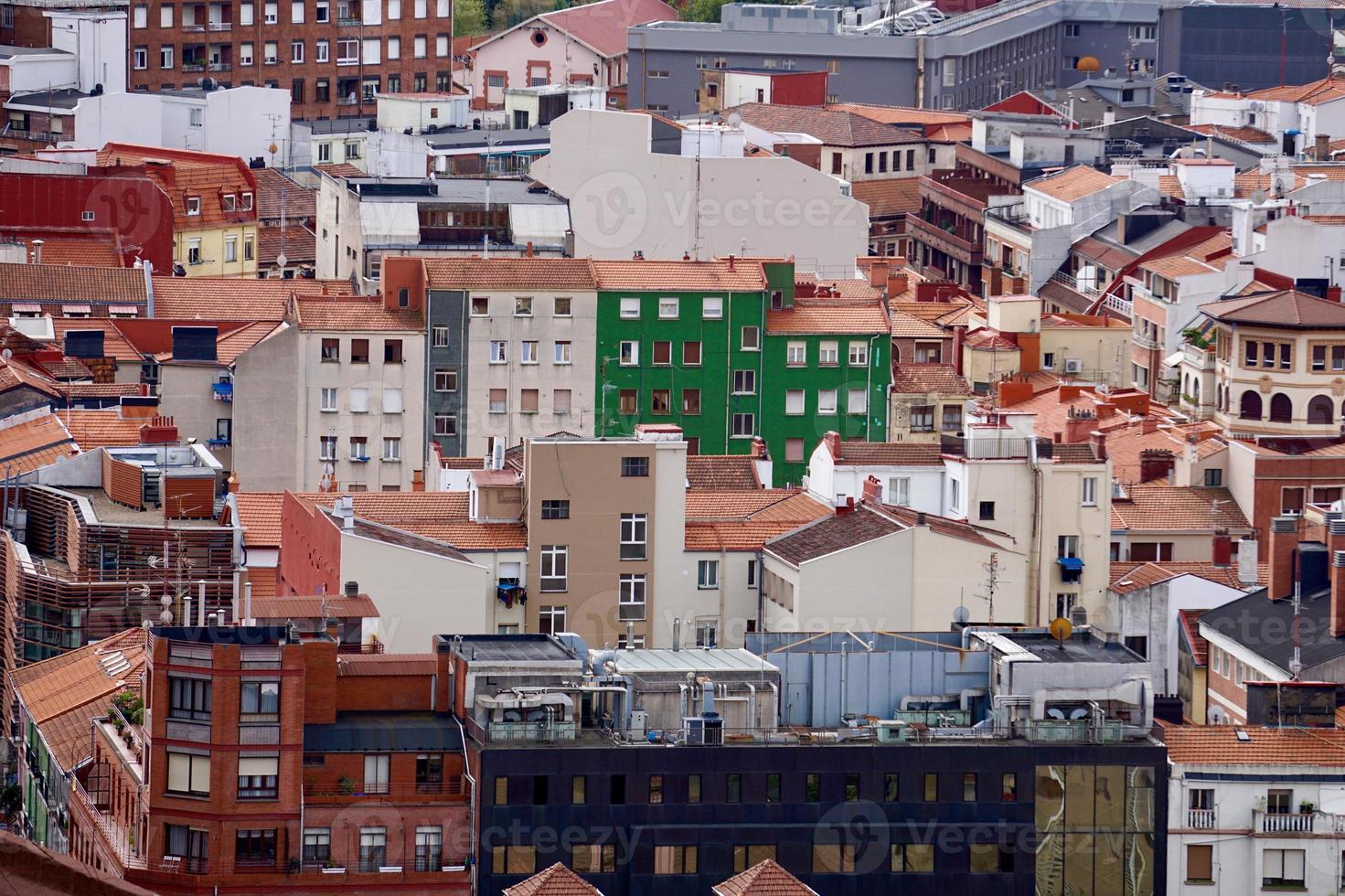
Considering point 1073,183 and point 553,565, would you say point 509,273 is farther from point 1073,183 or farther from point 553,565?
point 1073,183

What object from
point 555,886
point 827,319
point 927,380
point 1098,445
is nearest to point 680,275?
point 827,319

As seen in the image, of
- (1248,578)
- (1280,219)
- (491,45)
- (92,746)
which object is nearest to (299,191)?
(1280,219)

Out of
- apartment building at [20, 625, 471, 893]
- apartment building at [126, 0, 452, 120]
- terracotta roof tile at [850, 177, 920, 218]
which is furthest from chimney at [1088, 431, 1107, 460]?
apartment building at [126, 0, 452, 120]

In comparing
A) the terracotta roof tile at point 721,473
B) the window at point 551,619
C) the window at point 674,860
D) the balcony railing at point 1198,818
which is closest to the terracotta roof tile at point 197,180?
the terracotta roof tile at point 721,473

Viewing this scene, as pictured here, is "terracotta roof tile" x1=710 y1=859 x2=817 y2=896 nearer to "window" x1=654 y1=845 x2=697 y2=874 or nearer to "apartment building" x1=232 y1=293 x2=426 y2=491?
"window" x1=654 y1=845 x2=697 y2=874

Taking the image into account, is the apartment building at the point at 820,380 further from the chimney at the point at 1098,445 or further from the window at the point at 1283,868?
the window at the point at 1283,868

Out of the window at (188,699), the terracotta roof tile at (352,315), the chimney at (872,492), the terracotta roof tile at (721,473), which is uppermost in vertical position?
the terracotta roof tile at (352,315)
